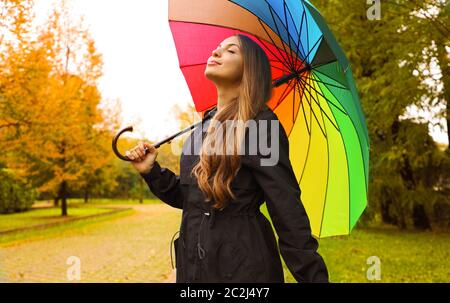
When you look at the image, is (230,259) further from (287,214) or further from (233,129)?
(233,129)

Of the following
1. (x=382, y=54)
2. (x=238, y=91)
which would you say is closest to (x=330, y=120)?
(x=238, y=91)

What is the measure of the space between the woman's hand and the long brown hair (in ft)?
1.04

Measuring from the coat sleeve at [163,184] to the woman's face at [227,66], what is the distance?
0.53 m

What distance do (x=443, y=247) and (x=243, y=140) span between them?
1089cm

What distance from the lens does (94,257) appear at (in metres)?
10.0

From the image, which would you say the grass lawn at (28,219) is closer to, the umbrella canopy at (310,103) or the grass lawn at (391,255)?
the grass lawn at (391,255)

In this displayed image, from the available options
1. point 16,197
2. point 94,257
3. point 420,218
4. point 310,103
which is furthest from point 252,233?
point 16,197

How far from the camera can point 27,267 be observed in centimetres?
902

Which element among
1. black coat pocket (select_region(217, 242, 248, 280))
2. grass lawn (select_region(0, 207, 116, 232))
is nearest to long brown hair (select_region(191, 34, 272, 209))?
black coat pocket (select_region(217, 242, 248, 280))

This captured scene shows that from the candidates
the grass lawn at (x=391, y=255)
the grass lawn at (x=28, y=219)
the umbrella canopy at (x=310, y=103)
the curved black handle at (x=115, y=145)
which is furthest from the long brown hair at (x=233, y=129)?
the grass lawn at (x=28, y=219)

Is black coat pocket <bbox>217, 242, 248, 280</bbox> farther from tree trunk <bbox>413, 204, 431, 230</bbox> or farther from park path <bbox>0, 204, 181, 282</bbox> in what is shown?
tree trunk <bbox>413, 204, 431, 230</bbox>

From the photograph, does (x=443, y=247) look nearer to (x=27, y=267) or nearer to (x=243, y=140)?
(x=27, y=267)

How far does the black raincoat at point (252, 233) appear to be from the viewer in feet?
5.54

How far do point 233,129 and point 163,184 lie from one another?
1.72ft
